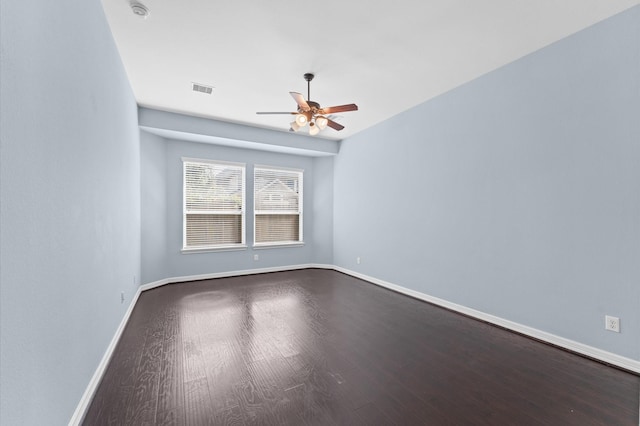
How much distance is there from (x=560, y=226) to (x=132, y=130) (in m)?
5.13

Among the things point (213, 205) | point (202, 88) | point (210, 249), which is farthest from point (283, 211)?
point (202, 88)

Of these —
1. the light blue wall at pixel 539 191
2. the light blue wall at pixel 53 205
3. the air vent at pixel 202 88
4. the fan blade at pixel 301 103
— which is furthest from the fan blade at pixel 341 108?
the light blue wall at pixel 53 205

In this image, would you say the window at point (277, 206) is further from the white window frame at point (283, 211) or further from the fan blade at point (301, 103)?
the fan blade at point (301, 103)

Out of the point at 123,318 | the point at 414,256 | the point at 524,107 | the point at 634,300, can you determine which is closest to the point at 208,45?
the point at 123,318

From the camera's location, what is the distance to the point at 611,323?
7.73ft

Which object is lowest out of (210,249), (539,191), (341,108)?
(210,249)

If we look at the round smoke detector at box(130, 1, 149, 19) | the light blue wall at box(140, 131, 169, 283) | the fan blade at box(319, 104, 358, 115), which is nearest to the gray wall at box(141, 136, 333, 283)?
the light blue wall at box(140, 131, 169, 283)

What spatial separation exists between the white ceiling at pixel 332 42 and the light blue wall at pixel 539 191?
0.29 metres

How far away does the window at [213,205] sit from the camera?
5.20 meters

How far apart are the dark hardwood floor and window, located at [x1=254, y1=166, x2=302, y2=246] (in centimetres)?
258

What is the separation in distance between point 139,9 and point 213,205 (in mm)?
3552

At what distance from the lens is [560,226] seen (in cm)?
268

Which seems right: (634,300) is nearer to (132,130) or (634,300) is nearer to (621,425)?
(621,425)

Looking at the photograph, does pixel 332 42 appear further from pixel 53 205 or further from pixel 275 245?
pixel 275 245
